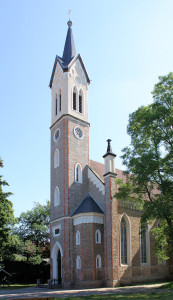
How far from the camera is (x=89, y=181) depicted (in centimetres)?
2806

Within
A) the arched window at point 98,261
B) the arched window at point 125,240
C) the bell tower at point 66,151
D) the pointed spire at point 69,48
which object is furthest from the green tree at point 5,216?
the pointed spire at point 69,48

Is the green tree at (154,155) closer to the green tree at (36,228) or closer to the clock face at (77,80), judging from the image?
the clock face at (77,80)

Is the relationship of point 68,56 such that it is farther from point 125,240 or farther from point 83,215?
point 125,240

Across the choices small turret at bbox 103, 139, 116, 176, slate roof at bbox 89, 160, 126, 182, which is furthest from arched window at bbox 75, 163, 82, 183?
small turret at bbox 103, 139, 116, 176

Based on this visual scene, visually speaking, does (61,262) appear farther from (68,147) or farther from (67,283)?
(68,147)

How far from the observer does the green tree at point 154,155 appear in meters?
18.9

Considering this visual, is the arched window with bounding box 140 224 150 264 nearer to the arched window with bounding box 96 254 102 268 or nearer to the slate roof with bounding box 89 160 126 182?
the arched window with bounding box 96 254 102 268

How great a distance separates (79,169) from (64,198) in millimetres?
3307

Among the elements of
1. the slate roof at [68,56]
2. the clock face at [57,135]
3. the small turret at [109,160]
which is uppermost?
the slate roof at [68,56]

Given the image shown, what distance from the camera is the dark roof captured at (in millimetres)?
24656

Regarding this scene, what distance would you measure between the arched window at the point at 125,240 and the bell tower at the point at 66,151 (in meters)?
4.30

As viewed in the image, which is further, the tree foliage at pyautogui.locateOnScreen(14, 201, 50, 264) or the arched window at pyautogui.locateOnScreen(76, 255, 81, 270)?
the tree foliage at pyautogui.locateOnScreen(14, 201, 50, 264)

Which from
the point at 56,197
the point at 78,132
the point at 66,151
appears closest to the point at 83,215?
the point at 56,197

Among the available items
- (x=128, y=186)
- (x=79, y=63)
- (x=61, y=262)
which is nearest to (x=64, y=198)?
(x=61, y=262)
